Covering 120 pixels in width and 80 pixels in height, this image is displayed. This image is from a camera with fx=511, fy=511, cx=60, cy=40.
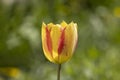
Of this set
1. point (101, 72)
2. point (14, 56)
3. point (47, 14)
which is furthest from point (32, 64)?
→ point (101, 72)

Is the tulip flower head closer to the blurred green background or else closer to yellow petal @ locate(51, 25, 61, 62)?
yellow petal @ locate(51, 25, 61, 62)

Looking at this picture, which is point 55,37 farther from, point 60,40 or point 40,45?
point 40,45

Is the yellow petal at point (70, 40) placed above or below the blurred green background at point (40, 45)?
below

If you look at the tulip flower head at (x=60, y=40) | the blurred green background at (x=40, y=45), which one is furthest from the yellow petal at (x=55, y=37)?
the blurred green background at (x=40, y=45)

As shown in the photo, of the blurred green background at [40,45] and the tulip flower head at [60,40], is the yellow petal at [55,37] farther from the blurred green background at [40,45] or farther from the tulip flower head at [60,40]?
the blurred green background at [40,45]

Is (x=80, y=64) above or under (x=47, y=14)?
under

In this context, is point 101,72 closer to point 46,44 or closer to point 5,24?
point 5,24

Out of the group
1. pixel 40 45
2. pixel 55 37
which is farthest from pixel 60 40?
pixel 40 45
